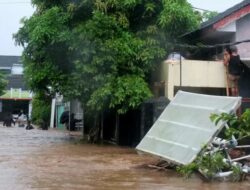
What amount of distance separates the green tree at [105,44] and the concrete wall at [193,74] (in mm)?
686

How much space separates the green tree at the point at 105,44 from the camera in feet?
58.7

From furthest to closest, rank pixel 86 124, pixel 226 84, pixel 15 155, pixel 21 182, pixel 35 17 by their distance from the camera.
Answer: pixel 86 124, pixel 35 17, pixel 226 84, pixel 15 155, pixel 21 182

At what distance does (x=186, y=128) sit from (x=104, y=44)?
7138 millimetres

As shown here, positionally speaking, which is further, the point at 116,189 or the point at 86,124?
the point at 86,124

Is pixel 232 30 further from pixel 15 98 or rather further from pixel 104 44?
pixel 15 98

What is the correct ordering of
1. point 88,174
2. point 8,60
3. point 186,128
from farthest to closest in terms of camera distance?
point 8,60 < point 186,128 < point 88,174

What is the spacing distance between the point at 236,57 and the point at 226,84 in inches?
53.3

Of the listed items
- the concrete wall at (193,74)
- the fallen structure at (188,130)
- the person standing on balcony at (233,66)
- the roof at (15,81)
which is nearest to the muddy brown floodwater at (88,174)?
the fallen structure at (188,130)

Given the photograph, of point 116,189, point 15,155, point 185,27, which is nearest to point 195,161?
point 116,189

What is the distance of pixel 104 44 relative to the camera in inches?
706

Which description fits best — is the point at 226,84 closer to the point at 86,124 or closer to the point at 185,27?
the point at 185,27

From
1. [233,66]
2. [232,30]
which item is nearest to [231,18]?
[232,30]

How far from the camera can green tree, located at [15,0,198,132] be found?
17891 mm

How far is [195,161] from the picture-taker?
10305 mm
